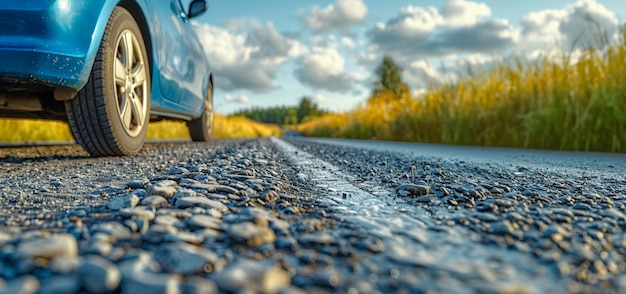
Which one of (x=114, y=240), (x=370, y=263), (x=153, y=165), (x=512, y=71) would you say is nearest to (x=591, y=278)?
(x=370, y=263)

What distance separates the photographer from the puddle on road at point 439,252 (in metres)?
0.76

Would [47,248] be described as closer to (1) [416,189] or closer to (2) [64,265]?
(2) [64,265]

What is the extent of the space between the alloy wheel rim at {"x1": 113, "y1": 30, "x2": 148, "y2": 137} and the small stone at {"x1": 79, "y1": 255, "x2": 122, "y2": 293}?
2.60 m

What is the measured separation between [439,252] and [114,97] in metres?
2.76

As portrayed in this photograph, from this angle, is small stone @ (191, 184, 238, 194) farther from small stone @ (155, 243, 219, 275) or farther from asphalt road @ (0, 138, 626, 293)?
small stone @ (155, 243, 219, 275)

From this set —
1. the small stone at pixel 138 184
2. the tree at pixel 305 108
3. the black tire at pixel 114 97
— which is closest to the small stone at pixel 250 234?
the small stone at pixel 138 184

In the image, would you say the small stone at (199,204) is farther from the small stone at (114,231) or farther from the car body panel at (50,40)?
the car body panel at (50,40)

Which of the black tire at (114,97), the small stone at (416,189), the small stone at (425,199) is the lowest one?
the small stone at (425,199)

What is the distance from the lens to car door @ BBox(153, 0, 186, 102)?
3.89 m

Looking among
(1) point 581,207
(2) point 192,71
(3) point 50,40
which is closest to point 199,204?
(1) point 581,207

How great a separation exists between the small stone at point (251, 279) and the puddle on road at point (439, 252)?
0.21 m

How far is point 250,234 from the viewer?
98 cm

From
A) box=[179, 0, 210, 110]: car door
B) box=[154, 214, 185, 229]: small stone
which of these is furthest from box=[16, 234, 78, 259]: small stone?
box=[179, 0, 210, 110]: car door

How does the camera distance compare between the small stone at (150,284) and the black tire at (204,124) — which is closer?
the small stone at (150,284)
